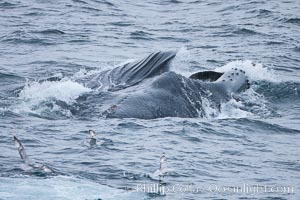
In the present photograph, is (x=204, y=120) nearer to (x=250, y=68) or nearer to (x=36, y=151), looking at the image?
(x=36, y=151)

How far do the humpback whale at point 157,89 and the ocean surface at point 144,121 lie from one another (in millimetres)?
265

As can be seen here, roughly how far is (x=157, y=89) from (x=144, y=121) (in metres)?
0.96

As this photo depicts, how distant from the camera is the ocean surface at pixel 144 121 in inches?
368

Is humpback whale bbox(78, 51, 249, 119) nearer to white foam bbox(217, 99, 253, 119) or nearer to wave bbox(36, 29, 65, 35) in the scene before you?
white foam bbox(217, 99, 253, 119)

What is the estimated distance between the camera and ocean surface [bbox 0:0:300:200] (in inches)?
368

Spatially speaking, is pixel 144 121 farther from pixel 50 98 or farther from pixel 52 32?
pixel 52 32

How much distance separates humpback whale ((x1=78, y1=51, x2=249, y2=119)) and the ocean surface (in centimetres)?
26

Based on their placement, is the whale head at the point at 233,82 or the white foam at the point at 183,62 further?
the white foam at the point at 183,62

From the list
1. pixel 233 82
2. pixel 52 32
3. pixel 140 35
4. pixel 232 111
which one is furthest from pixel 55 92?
pixel 140 35

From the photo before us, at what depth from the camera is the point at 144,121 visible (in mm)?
12250

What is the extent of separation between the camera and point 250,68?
16875mm

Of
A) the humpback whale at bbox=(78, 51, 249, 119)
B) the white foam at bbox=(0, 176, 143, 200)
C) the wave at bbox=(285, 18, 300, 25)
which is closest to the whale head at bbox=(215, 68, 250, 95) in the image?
the humpback whale at bbox=(78, 51, 249, 119)

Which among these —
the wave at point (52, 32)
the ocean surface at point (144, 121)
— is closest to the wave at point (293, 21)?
the ocean surface at point (144, 121)

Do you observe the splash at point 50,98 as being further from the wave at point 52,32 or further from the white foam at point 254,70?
the wave at point 52,32
